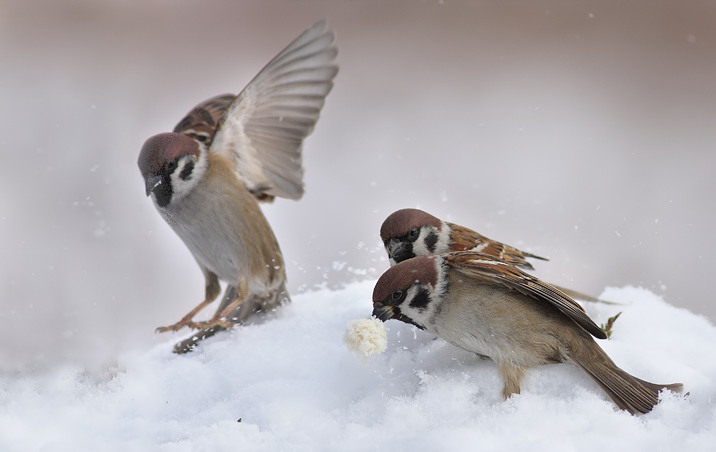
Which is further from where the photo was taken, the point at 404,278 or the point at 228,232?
the point at 228,232

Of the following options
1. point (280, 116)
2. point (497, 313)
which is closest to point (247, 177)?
point (280, 116)

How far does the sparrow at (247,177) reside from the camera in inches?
68.6

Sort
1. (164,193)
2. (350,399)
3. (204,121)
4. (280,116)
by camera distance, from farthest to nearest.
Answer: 1. (204,121)
2. (280,116)
3. (164,193)
4. (350,399)

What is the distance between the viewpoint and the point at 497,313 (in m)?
1.35

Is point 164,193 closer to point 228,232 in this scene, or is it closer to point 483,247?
point 228,232

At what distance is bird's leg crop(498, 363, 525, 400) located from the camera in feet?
4.27

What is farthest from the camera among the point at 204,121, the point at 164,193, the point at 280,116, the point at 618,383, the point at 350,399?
the point at 204,121

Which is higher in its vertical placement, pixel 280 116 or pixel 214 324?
pixel 280 116

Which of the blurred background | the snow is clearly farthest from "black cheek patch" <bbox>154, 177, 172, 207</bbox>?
the blurred background

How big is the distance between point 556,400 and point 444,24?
68.0 inches

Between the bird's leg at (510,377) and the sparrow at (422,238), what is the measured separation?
29cm

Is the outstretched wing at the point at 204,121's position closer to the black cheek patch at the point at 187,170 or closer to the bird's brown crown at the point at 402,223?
the black cheek patch at the point at 187,170

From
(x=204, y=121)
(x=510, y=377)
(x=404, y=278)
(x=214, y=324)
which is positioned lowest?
(x=214, y=324)

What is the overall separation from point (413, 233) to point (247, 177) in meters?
0.52
